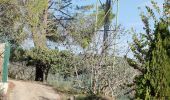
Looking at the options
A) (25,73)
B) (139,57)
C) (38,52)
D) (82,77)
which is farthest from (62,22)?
(139,57)

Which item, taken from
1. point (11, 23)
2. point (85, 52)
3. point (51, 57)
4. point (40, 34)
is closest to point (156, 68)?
point (85, 52)

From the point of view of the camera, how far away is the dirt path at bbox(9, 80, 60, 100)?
2291 cm

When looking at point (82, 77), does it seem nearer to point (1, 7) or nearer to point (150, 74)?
point (1, 7)

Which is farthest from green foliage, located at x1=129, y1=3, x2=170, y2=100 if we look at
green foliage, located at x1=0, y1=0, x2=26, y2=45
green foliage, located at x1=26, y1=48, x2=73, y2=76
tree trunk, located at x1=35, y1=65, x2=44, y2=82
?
tree trunk, located at x1=35, y1=65, x2=44, y2=82

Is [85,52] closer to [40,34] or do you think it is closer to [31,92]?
[31,92]

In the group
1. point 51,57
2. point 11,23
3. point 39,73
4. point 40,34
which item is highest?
point 11,23

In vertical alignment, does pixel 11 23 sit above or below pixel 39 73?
above

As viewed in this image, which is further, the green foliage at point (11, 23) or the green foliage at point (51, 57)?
the green foliage at point (51, 57)

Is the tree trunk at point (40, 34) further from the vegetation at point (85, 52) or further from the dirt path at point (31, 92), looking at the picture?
the dirt path at point (31, 92)

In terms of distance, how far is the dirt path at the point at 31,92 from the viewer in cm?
2291

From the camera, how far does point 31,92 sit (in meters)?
24.4

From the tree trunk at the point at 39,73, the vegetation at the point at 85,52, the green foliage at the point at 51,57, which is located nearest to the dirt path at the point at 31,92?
the vegetation at the point at 85,52

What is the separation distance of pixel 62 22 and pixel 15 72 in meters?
5.44

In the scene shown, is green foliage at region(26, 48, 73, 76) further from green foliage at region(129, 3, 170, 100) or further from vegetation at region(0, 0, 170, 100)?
green foliage at region(129, 3, 170, 100)
